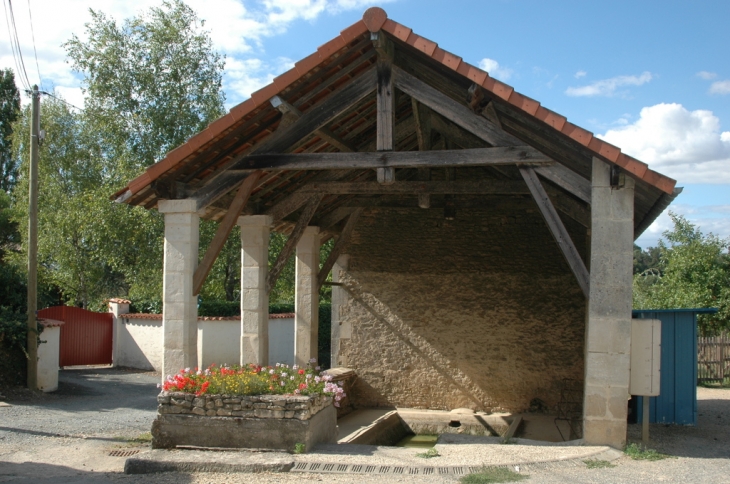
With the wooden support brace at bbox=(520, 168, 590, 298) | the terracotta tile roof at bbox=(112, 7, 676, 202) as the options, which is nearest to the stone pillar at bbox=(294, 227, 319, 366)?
the terracotta tile roof at bbox=(112, 7, 676, 202)

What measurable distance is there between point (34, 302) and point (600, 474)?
30.9 feet

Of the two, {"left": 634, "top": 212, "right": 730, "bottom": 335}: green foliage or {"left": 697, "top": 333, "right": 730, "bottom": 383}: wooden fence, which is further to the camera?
{"left": 634, "top": 212, "right": 730, "bottom": 335}: green foliage

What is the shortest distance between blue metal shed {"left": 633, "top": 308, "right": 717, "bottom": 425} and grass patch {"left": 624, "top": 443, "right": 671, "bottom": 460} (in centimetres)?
169

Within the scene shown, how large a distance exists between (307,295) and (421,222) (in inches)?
86.1

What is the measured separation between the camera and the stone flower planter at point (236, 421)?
5.98 metres

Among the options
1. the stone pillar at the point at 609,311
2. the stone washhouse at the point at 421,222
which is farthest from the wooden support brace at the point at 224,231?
the stone pillar at the point at 609,311

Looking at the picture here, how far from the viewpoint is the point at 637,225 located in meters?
8.16

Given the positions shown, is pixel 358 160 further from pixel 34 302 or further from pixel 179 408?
pixel 34 302

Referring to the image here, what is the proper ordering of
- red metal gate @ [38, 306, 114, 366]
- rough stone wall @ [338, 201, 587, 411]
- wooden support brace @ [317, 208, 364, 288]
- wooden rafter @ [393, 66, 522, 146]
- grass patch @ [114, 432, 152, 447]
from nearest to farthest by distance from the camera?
wooden rafter @ [393, 66, 522, 146] < grass patch @ [114, 432, 152, 447] < rough stone wall @ [338, 201, 587, 411] < wooden support brace @ [317, 208, 364, 288] < red metal gate @ [38, 306, 114, 366]

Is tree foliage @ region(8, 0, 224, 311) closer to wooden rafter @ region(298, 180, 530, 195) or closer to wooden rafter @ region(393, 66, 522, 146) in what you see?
wooden rafter @ region(298, 180, 530, 195)

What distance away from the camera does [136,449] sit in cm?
688

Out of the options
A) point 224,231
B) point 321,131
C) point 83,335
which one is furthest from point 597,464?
point 83,335

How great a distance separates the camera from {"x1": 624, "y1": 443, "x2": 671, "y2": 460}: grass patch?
5832 millimetres

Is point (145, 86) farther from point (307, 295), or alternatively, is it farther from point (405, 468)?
point (405, 468)
